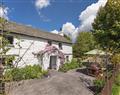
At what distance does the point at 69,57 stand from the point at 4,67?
3734 centimetres

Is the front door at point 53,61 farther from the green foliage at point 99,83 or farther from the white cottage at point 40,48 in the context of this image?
the green foliage at point 99,83

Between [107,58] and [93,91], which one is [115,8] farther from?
[93,91]

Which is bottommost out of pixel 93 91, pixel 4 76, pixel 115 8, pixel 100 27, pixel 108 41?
pixel 93 91

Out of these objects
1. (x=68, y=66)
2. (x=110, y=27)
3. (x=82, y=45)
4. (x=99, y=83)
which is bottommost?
(x=99, y=83)

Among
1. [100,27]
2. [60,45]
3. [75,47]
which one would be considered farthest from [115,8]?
[75,47]

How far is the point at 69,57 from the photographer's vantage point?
42.6 m

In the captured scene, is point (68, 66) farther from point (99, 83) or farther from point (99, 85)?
point (99, 85)

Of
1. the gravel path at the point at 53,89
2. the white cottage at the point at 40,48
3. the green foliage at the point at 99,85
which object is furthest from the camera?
the white cottage at the point at 40,48

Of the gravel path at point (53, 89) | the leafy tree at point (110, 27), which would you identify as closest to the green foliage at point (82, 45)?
the leafy tree at point (110, 27)

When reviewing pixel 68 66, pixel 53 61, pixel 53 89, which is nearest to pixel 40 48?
pixel 53 61

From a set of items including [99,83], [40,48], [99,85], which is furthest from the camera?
[40,48]

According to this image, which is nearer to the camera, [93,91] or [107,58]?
[93,91]

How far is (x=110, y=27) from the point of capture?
87.8ft

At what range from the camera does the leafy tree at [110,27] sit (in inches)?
1013
